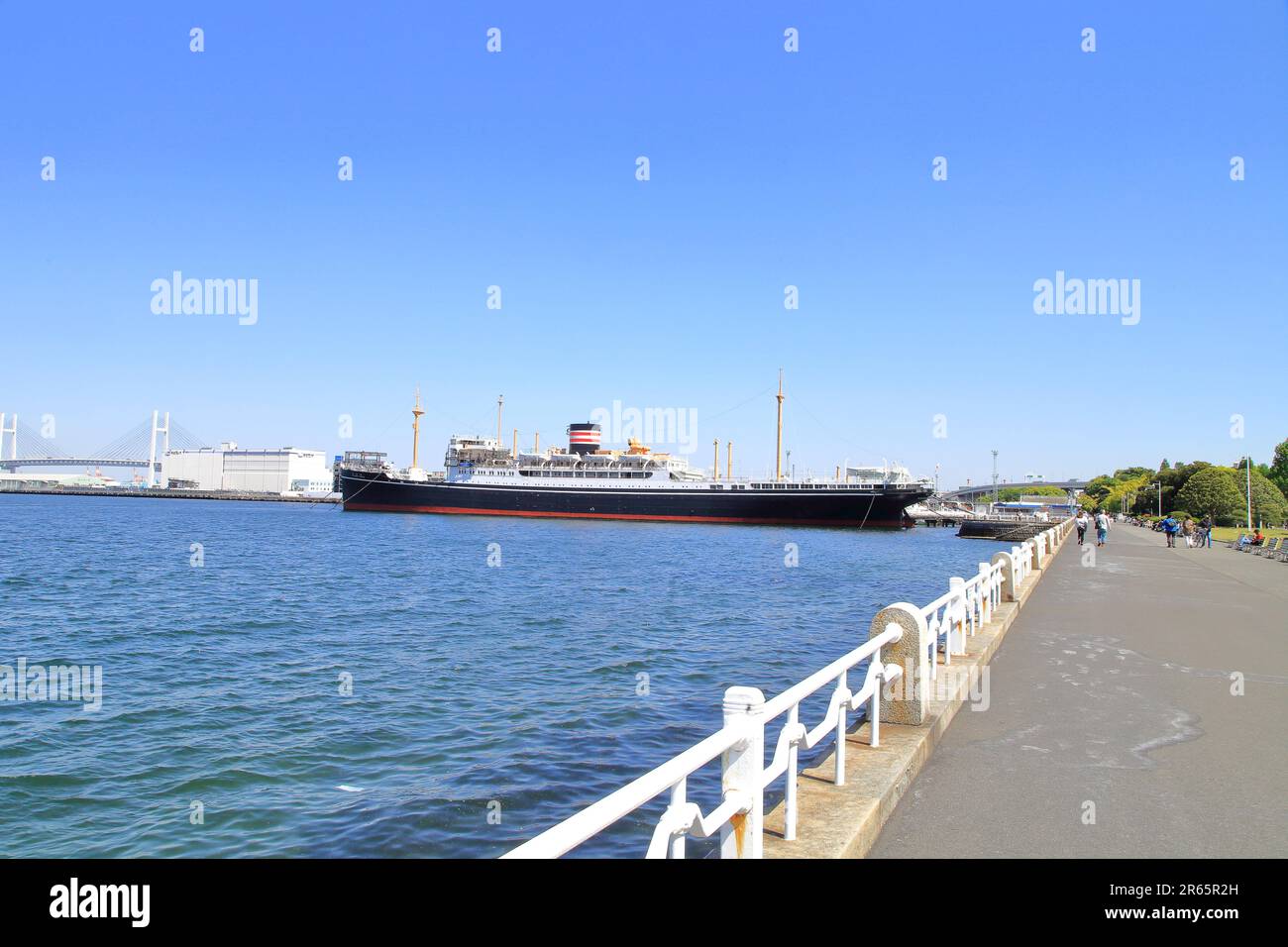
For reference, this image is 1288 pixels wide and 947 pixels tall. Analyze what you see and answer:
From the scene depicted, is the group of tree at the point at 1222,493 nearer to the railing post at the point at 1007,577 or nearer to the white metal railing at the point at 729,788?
the railing post at the point at 1007,577

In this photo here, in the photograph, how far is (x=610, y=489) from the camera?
286ft

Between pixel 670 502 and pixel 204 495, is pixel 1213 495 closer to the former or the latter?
pixel 670 502

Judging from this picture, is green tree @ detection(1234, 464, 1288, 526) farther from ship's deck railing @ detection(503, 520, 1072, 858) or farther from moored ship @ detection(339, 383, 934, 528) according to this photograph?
ship's deck railing @ detection(503, 520, 1072, 858)

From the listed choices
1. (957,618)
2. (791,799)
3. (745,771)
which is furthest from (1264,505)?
(745,771)

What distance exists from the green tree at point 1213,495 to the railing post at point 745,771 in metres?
84.1

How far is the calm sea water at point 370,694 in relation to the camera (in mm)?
7547

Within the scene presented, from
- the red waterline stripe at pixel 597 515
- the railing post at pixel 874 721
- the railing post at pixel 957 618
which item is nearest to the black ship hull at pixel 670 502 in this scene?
the red waterline stripe at pixel 597 515

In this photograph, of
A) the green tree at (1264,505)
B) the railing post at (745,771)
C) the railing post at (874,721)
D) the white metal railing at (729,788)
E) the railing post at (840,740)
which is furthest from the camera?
the green tree at (1264,505)

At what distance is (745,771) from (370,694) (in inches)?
378

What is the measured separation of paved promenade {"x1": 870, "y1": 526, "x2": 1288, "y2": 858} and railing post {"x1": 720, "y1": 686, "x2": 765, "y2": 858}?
1054 millimetres

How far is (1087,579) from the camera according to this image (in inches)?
827
